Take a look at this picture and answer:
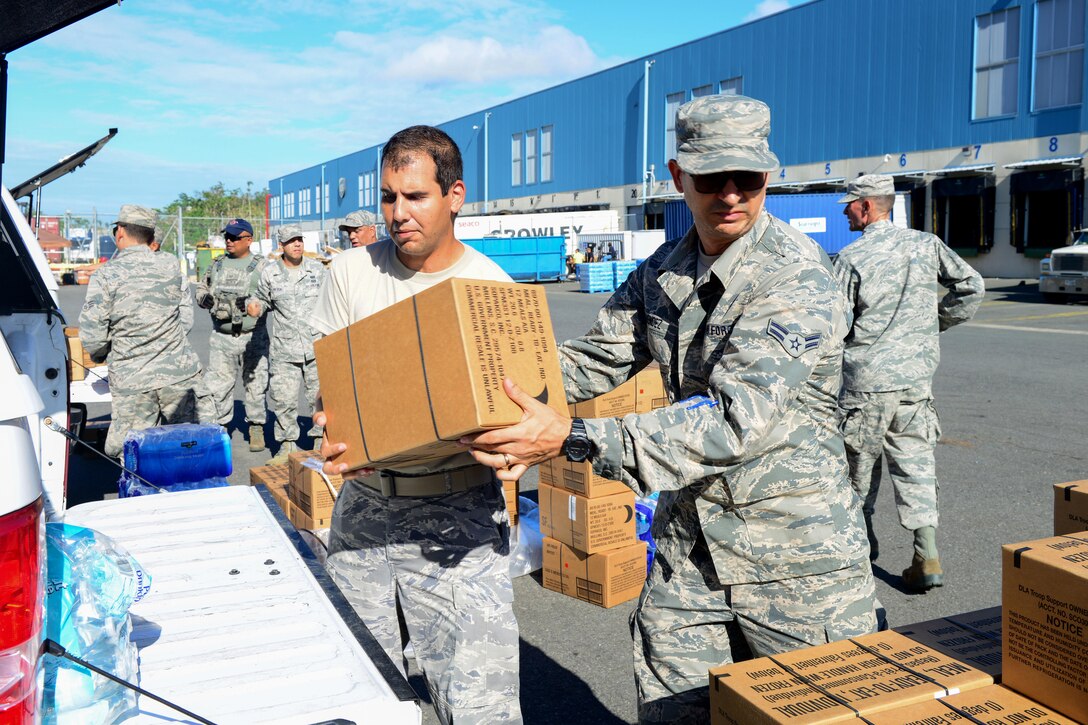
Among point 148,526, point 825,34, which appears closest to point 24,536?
point 148,526

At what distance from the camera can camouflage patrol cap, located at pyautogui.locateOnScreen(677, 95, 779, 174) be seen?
7.27 ft

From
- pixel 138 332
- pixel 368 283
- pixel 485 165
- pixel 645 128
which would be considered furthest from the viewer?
pixel 485 165

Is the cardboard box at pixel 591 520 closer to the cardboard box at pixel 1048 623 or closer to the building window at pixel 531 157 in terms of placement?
the cardboard box at pixel 1048 623

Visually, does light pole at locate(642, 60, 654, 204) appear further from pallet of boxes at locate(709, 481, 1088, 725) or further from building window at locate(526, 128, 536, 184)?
pallet of boxes at locate(709, 481, 1088, 725)

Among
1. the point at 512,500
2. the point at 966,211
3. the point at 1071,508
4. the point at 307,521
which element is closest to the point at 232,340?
the point at 307,521

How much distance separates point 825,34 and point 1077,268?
45.2 feet

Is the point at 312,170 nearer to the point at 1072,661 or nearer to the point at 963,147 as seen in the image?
the point at 963,147

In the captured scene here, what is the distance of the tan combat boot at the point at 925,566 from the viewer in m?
4.70

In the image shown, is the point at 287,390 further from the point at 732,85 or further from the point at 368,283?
the point at 732,85

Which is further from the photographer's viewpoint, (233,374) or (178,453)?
(233,374)

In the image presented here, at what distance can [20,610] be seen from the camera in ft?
4.83

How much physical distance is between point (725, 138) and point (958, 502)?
480cm

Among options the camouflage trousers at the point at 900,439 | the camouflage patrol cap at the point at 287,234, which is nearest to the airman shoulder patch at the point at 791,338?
the camouflage trousers at the point at 900,439

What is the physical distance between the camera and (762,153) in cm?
226
